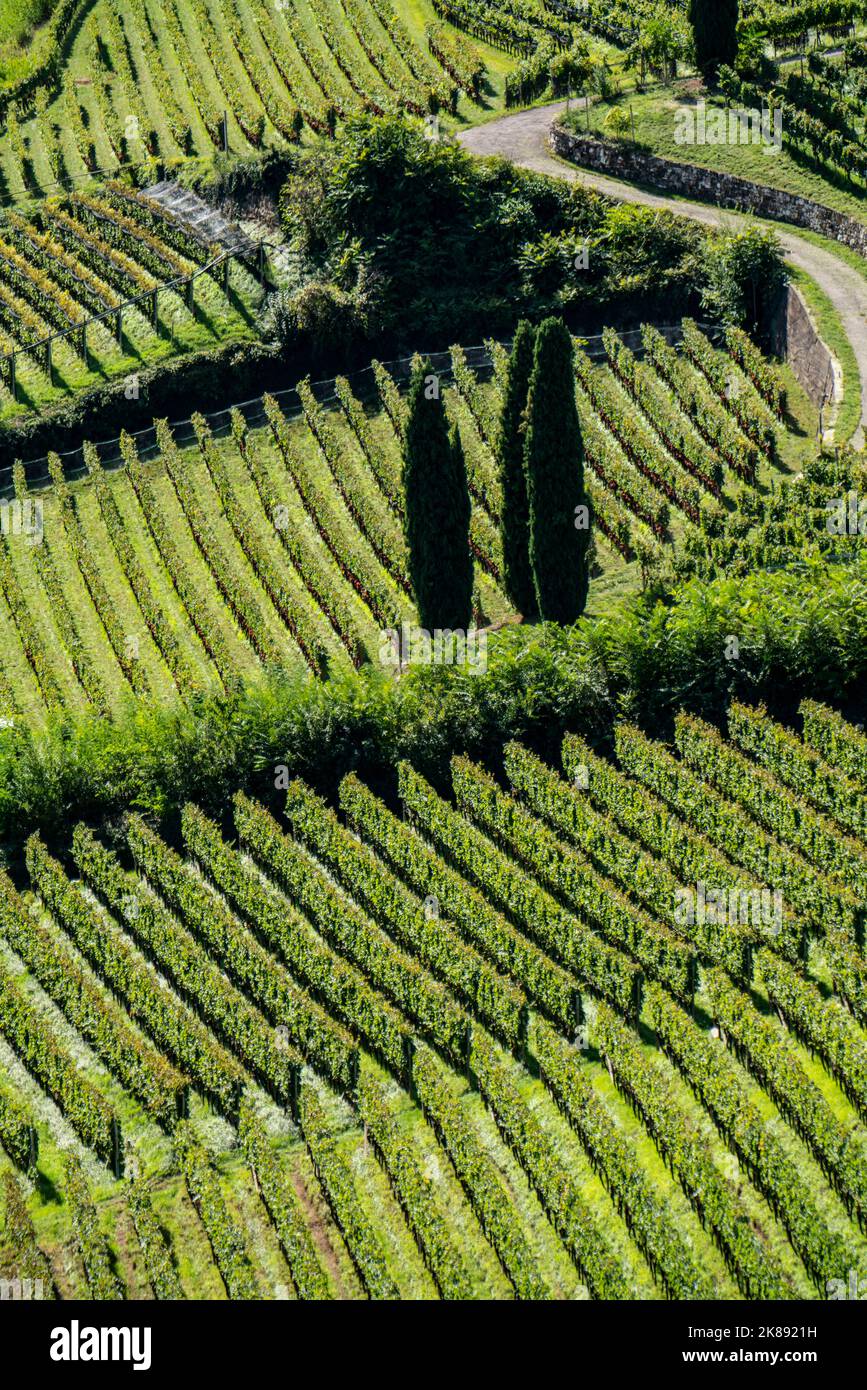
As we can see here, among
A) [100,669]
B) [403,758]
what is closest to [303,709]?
[403,758]

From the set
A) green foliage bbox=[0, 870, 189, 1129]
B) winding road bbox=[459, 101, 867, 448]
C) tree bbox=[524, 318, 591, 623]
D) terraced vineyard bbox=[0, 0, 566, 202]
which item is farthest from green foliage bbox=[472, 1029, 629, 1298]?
terraced vineyard bbox=[0, 0, 566, 202]

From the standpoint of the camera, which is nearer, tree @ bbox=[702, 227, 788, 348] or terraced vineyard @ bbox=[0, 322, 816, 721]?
terraced vineyard @ bbox=[0, 322, 816, 721]

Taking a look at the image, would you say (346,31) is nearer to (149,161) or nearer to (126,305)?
(149,161)

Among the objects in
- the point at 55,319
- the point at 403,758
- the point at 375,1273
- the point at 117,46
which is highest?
the point at 117,46

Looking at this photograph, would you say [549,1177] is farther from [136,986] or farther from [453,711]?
[453,711]

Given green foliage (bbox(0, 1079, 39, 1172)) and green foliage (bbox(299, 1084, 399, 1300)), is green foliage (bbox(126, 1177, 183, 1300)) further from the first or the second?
green foliage (bbox(299, 1084, 399, 1300))
